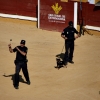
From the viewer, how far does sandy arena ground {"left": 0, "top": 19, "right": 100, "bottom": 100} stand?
383 inches

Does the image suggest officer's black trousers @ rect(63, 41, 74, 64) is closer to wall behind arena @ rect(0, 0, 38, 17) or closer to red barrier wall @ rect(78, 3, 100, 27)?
red barrier wall @ rect(78, 3, 100, 27)

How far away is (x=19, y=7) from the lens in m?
19.7

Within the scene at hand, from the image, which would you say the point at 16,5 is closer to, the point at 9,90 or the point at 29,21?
the point at 29,21

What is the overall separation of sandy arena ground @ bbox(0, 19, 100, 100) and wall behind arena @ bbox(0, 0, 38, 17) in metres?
2.52

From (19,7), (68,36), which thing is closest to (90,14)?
(19,7)

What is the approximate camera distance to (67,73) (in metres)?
11.4

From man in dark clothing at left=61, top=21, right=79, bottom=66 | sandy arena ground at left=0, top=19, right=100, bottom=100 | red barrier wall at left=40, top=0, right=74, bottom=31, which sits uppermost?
red barrier wall at left=40, top=0, right=74, bottom=31

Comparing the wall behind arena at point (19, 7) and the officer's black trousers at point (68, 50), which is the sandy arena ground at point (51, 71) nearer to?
the officer's black trousers at point (68, 50)

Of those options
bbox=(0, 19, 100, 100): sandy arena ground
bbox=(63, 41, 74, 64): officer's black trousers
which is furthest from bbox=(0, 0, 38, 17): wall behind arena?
bbox=(63, 41, 74, 64): officer's black trousers

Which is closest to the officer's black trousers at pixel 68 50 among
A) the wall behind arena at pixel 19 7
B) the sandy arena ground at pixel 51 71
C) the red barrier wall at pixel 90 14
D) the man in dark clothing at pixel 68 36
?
the man in dark clothing at pixel 68 36

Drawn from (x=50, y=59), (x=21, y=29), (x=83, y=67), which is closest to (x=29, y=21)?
(x=21, y=29)

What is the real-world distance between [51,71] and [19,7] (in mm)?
8683

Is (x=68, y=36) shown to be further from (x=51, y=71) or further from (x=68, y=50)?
(x=51, y=71)

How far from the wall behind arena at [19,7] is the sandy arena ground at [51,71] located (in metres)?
2.52
